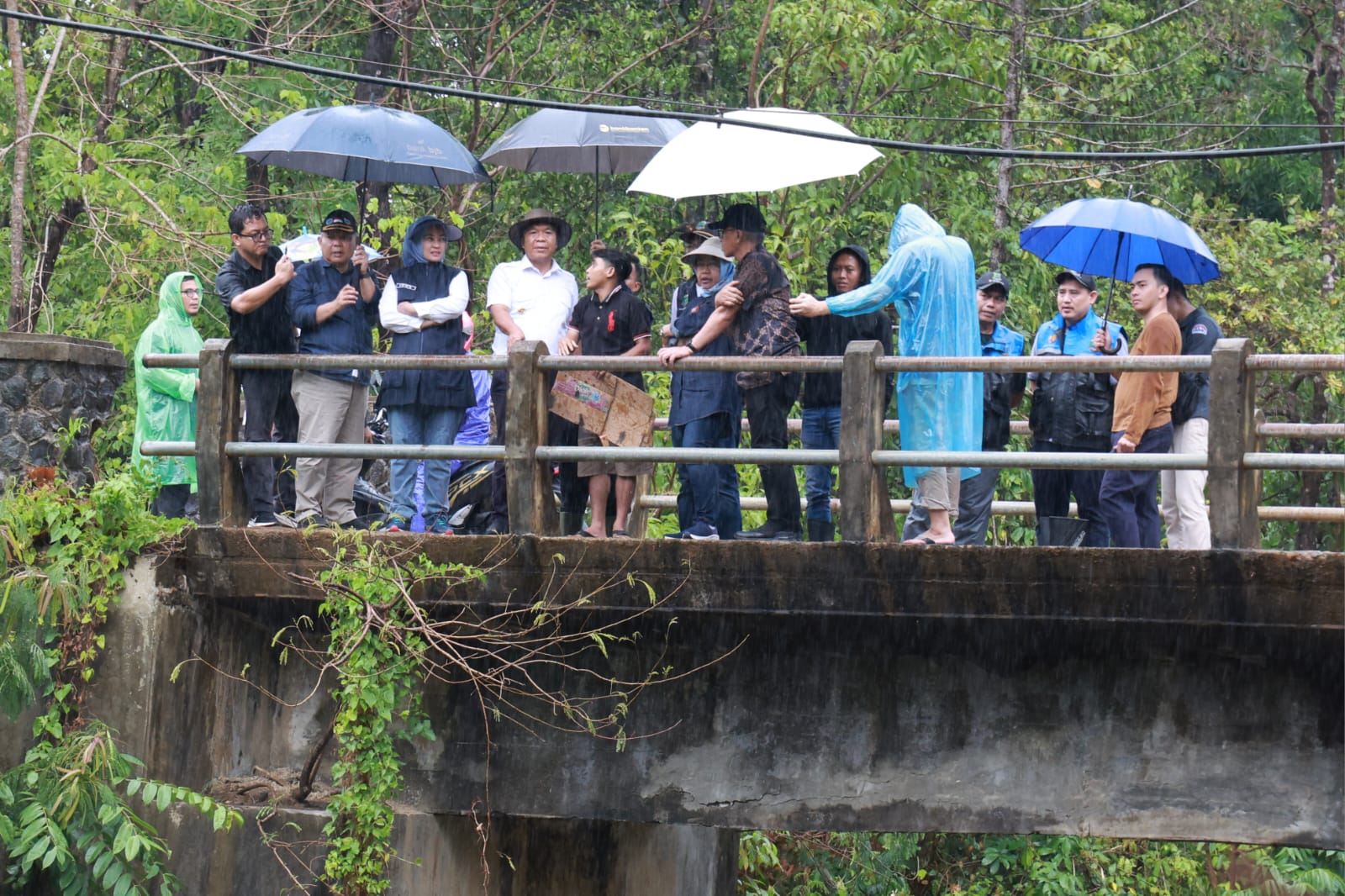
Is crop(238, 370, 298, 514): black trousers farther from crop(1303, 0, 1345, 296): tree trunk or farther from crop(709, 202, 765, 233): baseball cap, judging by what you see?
crop(1303, 0, 1345, 296): tree trunk

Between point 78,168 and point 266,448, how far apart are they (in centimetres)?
832

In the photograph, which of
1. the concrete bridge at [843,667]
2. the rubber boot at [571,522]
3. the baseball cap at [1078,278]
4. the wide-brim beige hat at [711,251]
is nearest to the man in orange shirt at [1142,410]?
the concrete bridge at [843,667]

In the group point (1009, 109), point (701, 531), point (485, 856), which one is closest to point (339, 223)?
point (701, 531)

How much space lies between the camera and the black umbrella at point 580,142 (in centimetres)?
1014

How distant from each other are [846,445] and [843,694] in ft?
4.28

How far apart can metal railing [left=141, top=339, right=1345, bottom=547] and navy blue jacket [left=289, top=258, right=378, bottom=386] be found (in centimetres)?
60

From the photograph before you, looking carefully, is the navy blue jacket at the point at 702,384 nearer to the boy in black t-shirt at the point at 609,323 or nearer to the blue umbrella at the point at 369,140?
the boy in black t-shirt at the point at 609,323

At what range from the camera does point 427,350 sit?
8977 mm

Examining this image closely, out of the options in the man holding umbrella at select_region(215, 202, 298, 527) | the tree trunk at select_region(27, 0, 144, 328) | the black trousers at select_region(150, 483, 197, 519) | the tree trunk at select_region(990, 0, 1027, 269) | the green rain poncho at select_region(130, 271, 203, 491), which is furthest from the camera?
the tree trunk at select_region(27, 0, 144, 328)

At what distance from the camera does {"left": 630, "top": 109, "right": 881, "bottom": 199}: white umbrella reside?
27.7 feet

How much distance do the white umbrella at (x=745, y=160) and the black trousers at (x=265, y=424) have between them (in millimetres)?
2191

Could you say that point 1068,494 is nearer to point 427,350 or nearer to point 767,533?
point 767,533

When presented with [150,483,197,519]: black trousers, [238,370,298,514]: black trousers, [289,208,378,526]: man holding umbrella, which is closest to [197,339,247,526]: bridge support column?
[238,370,298,514]: black trousers

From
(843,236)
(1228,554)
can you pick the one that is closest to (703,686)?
(1228,554)
